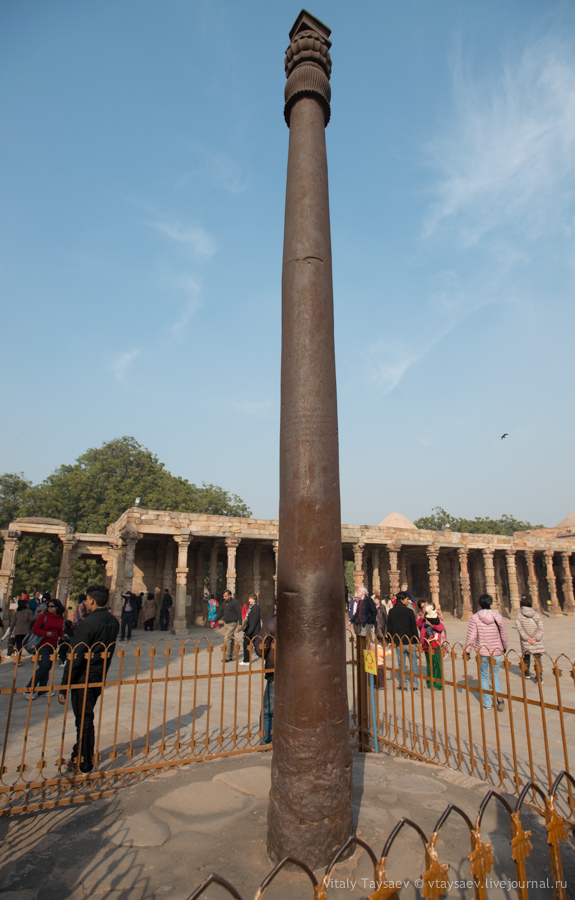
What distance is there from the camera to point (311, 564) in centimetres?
296

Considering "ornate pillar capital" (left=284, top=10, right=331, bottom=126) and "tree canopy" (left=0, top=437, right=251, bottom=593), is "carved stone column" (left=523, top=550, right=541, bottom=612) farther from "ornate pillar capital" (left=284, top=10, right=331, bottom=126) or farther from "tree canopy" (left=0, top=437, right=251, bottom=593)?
"ornate pillar capital" (left=284, top=10, right=331, bottom=126)

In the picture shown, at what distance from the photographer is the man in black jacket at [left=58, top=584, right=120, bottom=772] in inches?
159

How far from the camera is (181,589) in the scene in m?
15.1

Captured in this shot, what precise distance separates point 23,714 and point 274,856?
189 inches

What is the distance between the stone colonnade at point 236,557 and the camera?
15672mm

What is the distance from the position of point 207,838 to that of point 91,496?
31.1 metres

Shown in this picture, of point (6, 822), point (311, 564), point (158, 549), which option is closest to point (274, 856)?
point (311, 564)

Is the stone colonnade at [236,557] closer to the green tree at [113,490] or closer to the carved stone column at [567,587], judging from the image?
the carved stone column at [567,587]

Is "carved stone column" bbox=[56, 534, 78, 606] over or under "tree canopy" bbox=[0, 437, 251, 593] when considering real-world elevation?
under

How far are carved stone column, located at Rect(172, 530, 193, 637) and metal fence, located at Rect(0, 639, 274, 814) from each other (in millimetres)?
5930

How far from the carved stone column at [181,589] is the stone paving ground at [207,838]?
1127 centimetres

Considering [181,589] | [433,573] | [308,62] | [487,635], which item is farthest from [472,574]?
[308,62]

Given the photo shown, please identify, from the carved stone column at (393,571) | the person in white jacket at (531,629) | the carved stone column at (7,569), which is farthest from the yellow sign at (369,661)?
the carved stone column at (7,569)

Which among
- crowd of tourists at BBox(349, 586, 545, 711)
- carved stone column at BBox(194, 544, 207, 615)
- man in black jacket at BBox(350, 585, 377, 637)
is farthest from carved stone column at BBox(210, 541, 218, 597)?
man in black jacket at BBox(350, 585, 377, 637)
